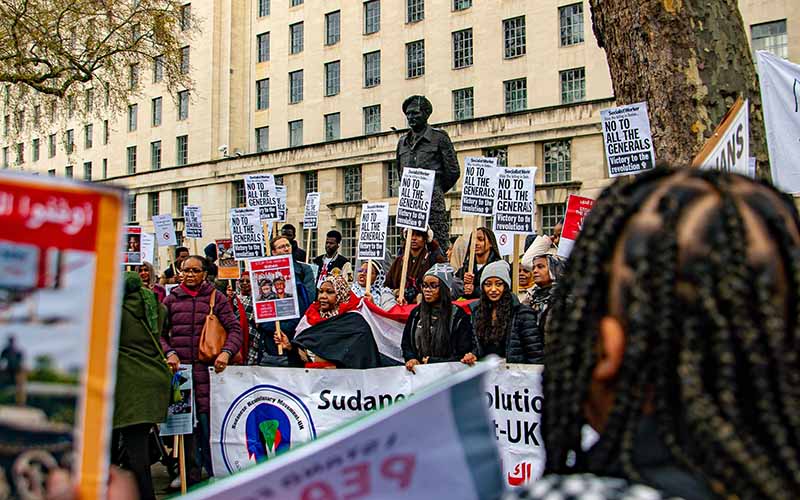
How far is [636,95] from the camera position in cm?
559

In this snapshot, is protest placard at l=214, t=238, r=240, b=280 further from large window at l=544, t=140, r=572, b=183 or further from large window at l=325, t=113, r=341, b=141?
large window at l=325, t=113, r=341, b=141

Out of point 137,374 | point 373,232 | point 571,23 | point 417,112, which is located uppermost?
point 571,23

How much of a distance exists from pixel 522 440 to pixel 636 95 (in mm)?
2649

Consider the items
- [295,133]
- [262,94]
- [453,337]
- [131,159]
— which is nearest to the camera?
[453,337]

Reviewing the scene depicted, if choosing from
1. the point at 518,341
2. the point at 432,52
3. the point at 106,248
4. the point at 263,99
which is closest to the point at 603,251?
the point at 106,248

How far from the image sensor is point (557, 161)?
3275cm

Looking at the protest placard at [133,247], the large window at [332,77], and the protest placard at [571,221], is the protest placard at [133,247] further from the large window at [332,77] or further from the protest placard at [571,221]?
the large window at [332,77]

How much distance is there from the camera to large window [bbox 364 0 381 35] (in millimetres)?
41031

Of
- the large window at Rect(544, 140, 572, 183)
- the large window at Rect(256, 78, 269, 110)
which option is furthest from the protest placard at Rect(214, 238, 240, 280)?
the large window at Rect(256, 78, 269, 110)

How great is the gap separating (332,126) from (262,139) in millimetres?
5658

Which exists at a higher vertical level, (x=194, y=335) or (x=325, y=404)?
(x=194, y=335)

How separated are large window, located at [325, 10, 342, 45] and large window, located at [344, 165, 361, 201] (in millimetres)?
7784

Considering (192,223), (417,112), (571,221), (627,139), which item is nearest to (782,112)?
(627,139)

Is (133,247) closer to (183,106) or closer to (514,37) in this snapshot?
(514,37)
